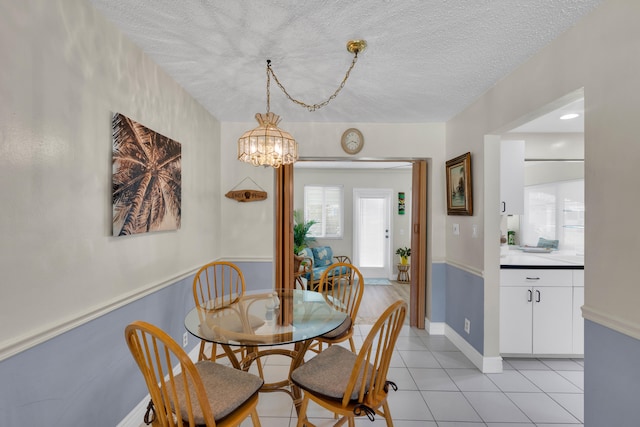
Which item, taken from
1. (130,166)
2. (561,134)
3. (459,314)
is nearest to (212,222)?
(130,166)

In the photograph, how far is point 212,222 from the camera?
10.6 feet

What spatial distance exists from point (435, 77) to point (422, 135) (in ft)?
4.00

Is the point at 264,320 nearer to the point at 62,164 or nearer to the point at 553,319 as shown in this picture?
the point at 62,164

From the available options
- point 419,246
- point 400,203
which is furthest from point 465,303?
point 400,203

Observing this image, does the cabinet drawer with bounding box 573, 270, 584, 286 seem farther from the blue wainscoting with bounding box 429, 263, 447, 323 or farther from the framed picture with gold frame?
the blue wainscoting with bounding box 429, 263, 447, 323

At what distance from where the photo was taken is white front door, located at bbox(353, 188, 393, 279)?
6520mm

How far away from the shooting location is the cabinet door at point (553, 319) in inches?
110

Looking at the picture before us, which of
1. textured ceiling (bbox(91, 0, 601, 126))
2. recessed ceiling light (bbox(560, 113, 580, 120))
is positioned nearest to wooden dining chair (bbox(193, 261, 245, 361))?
textured ceiling (bbox(91, 0, 601, 126))

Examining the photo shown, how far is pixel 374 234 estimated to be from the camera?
258 inches

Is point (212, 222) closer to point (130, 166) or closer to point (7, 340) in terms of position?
point (130, 166)

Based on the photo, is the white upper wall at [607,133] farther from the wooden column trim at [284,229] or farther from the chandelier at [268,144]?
the wooden column trim at [284,229]

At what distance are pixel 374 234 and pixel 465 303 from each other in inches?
139

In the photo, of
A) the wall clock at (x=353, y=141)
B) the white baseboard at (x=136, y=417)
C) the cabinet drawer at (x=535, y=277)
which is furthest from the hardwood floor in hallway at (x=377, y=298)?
the white baseboard at (x=136, y=417)

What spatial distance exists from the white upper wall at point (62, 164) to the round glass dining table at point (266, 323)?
500 mm
